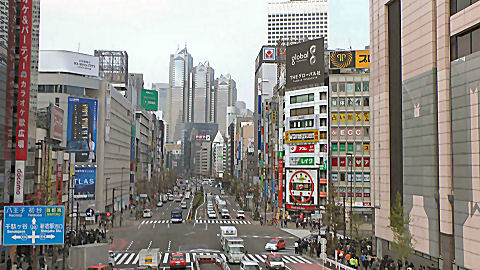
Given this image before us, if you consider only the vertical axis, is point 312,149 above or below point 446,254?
above

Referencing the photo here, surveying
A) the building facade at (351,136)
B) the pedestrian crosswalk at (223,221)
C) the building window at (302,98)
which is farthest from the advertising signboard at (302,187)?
the building window at (302,98)

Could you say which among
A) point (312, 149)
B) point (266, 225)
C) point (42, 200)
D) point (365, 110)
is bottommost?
point (266, 225)

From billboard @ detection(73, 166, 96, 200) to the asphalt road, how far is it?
A: 29.4ft

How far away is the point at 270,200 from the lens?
108 m

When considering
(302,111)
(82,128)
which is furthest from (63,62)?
(302,111)

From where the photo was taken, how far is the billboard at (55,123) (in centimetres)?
5193

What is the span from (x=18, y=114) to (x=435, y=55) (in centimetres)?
Answer: 3065

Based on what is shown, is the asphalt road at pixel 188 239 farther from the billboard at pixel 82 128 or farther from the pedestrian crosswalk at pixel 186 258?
the billboard at pixel 82 128

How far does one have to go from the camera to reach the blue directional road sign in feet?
94.9

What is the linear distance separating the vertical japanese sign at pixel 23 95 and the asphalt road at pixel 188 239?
34.0ft

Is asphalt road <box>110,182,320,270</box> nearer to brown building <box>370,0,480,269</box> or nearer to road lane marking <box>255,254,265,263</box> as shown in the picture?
road lane marking <box>255,254,265,263</box>

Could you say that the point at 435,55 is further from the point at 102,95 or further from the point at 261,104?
the point at 261,104

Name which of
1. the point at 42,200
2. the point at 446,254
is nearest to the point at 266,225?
the point at 42,200

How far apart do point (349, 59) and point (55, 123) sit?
160 feet
